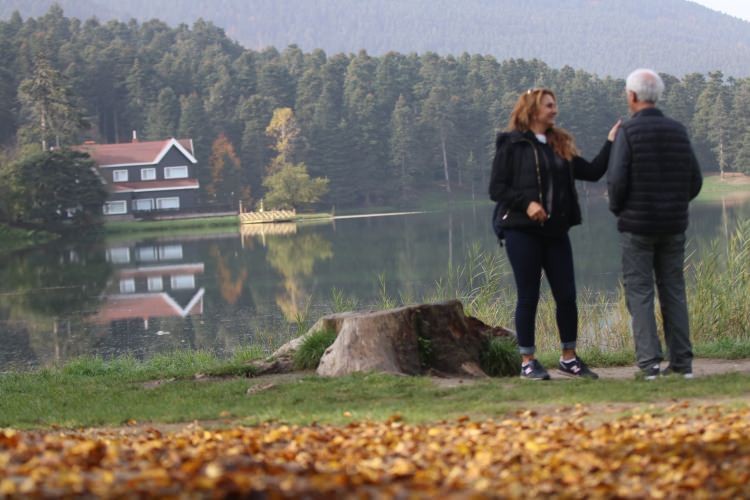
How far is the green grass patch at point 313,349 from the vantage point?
29.6 feet

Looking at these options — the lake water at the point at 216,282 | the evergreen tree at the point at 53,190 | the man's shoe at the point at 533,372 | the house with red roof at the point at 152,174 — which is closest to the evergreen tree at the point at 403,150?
the house with red roof at the point at 152,174

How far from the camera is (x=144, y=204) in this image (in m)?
75.3

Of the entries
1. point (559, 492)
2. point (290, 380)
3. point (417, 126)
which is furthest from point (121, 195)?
point (559, 492)

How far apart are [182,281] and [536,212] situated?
76.5 feet

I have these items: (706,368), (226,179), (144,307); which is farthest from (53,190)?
(706,368)

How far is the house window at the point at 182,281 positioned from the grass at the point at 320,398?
64.1 feet

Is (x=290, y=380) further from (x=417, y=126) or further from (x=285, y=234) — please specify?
(x=417, y=126)

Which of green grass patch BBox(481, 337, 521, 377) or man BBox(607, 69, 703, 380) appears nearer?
man BBox(607, 69, 703, 380)

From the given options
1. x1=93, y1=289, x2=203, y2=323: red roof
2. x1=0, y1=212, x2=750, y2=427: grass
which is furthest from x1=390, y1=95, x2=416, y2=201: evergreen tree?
x1=0, y1=212, x2=750, y2=427: grass

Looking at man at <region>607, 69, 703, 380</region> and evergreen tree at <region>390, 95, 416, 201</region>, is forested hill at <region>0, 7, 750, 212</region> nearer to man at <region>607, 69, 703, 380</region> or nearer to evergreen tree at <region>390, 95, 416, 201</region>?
evergreen tree at <region>390, 95, 416, 201</region>

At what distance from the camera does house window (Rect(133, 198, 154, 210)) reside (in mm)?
74938

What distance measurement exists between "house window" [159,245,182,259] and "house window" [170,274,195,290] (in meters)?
8.70

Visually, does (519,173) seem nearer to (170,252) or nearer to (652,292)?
(652,292)

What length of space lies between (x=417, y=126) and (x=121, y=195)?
1095 inches
